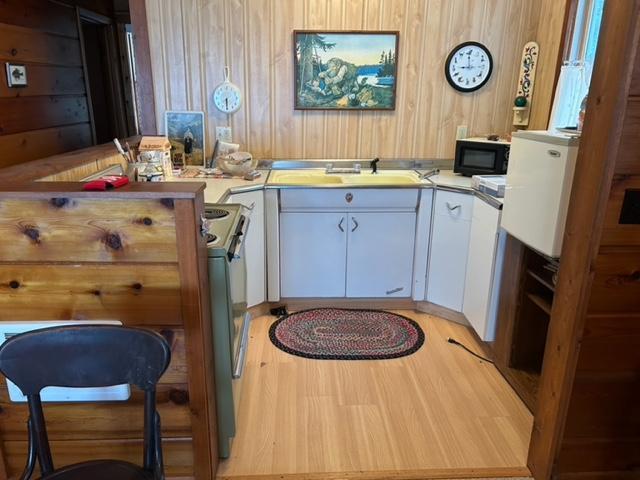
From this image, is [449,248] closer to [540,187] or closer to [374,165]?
[374,165]

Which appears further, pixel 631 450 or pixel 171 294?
pixel 631 450

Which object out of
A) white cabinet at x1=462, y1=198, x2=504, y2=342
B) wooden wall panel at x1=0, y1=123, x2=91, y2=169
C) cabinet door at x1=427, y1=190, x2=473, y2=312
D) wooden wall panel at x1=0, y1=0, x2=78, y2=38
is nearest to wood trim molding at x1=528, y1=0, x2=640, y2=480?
white cabinet at x1=462, y1=198, x2=504, y2=342

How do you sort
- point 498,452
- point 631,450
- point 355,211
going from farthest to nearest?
point 355,211
point 498,452
point 631,450

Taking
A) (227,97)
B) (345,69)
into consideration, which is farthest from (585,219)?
(227,97)

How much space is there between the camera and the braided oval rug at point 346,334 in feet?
8.61

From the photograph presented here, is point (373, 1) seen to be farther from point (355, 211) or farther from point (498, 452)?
point (498, 452)

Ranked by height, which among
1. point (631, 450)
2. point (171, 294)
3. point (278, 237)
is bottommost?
point (631, 450)

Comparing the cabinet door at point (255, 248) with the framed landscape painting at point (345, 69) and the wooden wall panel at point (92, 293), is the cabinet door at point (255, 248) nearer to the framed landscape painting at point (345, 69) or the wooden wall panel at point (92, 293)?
the framed landscape painting at point (345, 69)

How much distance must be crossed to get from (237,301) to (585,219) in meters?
1.31

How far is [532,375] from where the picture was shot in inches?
92.6

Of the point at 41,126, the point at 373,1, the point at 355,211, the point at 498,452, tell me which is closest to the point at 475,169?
the point at 355,211

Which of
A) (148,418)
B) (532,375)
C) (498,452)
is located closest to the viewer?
(148,418)

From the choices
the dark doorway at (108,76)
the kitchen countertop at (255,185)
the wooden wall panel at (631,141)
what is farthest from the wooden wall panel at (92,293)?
the dark doorway at (108,76)

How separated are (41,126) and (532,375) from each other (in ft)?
12.2
